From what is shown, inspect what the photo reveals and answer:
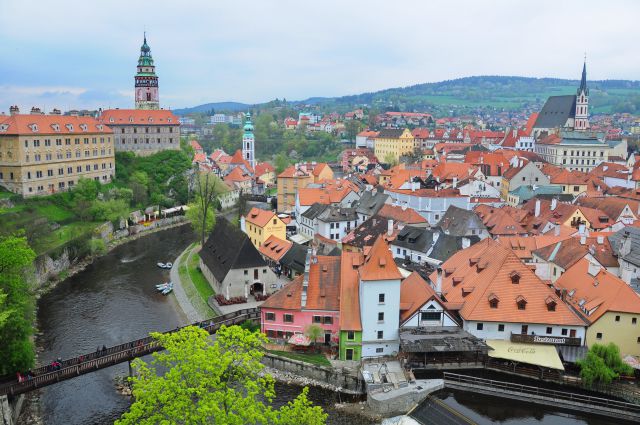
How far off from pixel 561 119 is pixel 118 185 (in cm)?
9537

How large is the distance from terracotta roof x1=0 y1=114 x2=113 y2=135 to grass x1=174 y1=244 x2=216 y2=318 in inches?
1156

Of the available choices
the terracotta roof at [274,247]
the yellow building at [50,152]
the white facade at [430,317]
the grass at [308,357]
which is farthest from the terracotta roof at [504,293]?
the yellow building at [50,152]

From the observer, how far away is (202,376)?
65.3ft

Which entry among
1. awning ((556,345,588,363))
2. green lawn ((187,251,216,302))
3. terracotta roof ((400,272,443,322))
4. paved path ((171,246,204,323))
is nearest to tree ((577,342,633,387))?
awning ((556,345,588,363))

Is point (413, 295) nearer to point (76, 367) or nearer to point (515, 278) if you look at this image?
point (515, 278)

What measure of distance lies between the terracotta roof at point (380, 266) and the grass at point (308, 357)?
19.6 feet

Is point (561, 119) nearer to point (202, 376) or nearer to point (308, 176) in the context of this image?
point (308, 176)

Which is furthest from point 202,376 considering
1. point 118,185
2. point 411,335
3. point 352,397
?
point 118,185

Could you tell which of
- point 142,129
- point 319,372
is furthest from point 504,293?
point 142,129

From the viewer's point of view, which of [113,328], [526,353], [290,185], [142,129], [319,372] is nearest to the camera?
[526,353]

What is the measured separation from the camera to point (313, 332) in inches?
1464

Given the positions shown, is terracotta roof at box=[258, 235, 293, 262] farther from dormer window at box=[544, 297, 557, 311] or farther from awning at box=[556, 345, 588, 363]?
awning at box=[556, 345, 588, 363]

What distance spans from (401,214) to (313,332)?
2795 centimetres

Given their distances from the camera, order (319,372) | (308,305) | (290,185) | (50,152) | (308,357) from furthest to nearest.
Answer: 1. (290,185)
2. (50,152)
3. (308,305)
4. (308,357)
5. (319,372)
